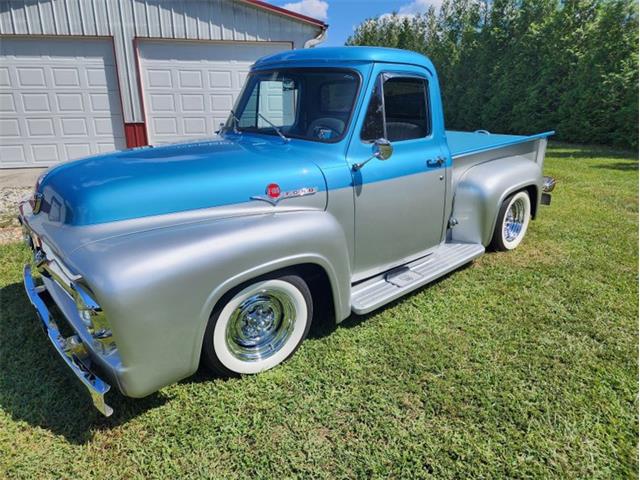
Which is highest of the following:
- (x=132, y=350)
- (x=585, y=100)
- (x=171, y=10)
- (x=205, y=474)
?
(x=171, y=10)

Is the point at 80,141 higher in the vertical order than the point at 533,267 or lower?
higher

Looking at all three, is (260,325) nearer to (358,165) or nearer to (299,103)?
(358,165)

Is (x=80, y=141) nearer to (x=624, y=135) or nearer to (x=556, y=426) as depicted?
(x=556, y=426)

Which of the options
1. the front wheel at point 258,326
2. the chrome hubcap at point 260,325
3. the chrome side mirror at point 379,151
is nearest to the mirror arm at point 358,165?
the chrome side mirror at point 379,151

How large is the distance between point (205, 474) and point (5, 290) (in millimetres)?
3004

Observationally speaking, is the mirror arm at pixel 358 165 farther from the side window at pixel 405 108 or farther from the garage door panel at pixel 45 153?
the garage door panel at pixel 45 153

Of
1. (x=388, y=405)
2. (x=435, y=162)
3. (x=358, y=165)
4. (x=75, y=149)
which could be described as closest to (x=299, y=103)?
(x=358, y=165)

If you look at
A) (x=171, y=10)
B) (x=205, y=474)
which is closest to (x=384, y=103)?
(x=205, y=474)

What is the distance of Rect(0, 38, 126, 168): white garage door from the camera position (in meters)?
8.94

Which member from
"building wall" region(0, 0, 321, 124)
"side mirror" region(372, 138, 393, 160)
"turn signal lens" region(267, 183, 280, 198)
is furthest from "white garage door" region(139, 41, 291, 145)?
"turn signal lens" region(267, 183, 280, 198)

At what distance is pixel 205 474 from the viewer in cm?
224

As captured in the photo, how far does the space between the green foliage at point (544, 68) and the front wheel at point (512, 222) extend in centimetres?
899

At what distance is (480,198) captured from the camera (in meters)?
4.27

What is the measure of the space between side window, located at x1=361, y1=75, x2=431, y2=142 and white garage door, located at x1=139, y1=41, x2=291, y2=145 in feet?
23.4
